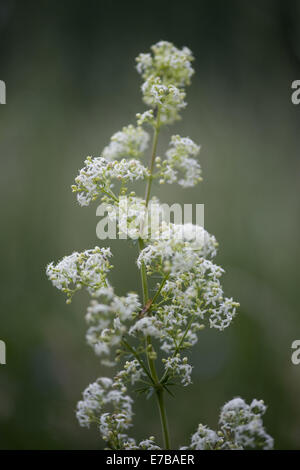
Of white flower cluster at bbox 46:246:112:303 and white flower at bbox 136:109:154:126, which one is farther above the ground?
white flower at bbox 136:109:154:126

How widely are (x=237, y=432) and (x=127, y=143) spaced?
3.98 feet

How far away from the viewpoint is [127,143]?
1654 millimetres

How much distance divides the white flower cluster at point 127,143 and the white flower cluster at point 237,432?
1098 millimetres

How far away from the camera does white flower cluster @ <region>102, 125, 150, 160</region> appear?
5.40ft

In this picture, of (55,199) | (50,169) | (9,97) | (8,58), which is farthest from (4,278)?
(8,58)

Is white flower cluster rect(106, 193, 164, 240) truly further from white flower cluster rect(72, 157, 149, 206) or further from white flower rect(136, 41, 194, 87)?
white flower rect(136, 41, 194, 87)

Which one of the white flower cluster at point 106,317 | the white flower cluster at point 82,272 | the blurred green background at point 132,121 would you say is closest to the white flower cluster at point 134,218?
the white flower cluster at point 82,272

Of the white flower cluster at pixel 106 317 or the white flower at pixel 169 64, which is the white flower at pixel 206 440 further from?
the white flower at pixel 169 64

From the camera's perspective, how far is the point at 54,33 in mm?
3564

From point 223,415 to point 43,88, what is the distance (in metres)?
3.33

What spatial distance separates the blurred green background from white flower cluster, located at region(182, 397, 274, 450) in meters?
1.64

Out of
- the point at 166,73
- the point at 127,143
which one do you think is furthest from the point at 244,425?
the point at 166,73

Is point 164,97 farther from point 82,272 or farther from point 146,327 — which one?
point 146,327

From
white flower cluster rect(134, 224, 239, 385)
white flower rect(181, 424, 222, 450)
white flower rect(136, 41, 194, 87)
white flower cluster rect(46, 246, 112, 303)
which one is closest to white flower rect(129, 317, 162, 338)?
white flower cluster rect(134, 224, 239, 385)
